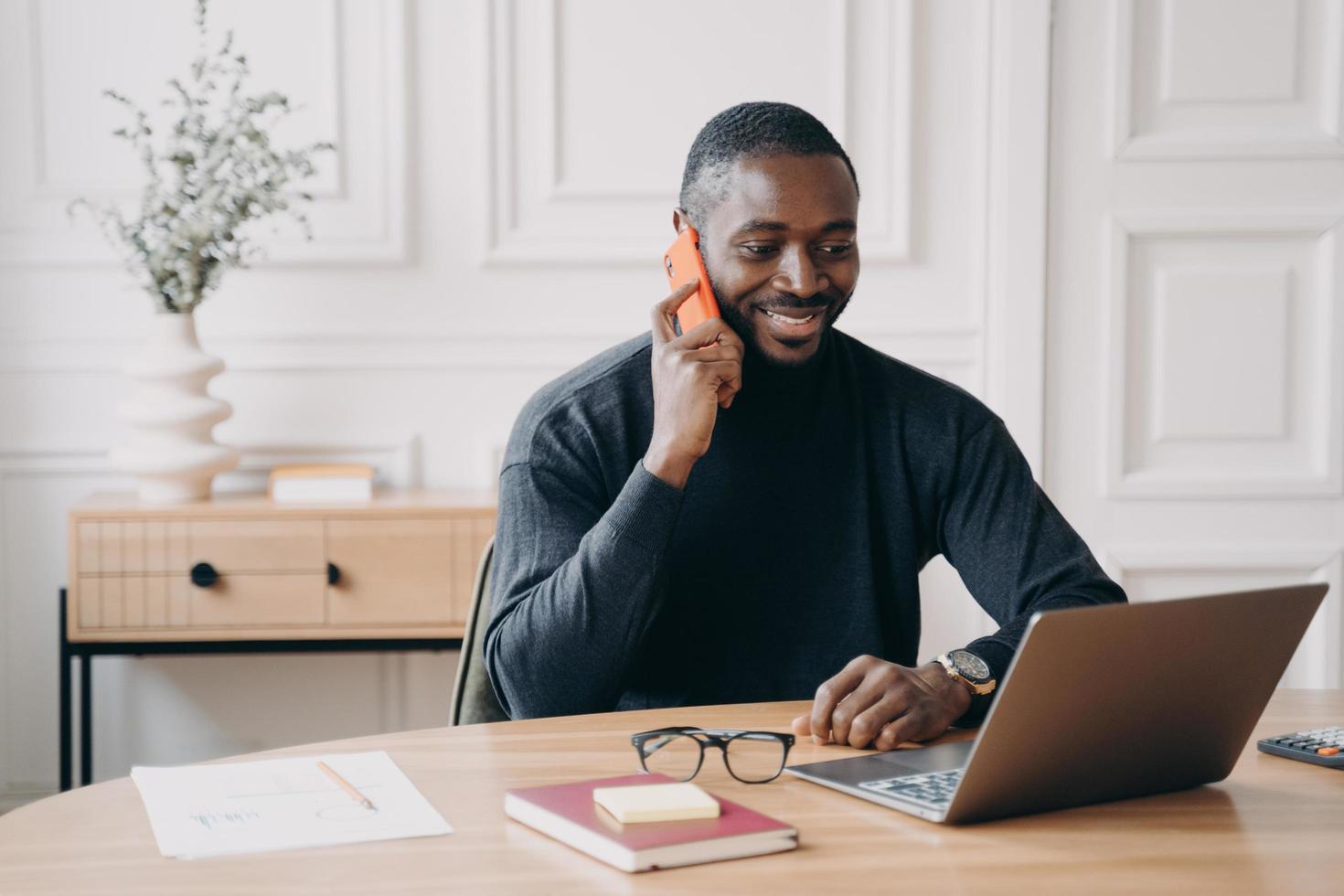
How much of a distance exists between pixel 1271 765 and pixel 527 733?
640 millimetres

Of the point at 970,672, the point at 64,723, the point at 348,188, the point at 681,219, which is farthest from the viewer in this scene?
the point at 348,188

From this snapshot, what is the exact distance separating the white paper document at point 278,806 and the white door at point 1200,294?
7.42ft

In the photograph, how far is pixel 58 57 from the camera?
9.60 feet

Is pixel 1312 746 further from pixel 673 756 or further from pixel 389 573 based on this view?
pixel 389 573

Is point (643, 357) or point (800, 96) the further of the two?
point (800, 96)

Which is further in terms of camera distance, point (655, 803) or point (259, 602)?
point (259, 602)

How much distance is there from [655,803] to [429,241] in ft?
7.22

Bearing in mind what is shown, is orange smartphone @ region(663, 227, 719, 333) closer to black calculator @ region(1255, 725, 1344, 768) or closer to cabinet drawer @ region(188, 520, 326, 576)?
black calculator @ region(1255, 725, 1344, 768)

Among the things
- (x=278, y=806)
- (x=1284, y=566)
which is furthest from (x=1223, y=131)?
(x=278, y=806)

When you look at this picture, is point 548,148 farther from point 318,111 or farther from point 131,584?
point 131,584

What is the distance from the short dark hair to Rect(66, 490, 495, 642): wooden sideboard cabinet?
104 centimetres

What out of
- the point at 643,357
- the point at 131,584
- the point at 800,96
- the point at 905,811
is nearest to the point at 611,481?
the point at 643,357

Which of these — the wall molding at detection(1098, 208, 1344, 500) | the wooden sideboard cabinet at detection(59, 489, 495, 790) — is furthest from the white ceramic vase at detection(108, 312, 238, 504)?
the wall molding at detection(1098, 208, 1344, 500)

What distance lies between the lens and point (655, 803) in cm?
96
